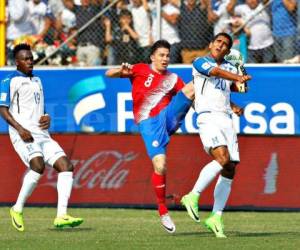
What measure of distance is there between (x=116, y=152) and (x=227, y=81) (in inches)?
186

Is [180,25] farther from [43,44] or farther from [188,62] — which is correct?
[43,44]

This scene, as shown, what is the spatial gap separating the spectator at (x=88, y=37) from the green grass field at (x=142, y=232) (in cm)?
290

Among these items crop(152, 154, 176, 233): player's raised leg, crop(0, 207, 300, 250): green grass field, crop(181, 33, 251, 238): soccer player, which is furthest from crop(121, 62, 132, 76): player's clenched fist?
crop(0, 207, 300, 250): green grass field

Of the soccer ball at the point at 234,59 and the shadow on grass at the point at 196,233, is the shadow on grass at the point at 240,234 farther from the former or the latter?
the soccer ball at the point at 234,59

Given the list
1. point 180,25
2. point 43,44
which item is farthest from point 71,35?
point 180,25

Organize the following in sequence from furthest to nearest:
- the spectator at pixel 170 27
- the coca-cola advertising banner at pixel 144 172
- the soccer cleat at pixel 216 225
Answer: the spectator at pixel 170 27 → the coca-cola advertising banner at pixel 144 172 → the soccer cleat at pixel 216 225

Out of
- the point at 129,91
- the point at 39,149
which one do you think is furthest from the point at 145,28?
the point at 39,149

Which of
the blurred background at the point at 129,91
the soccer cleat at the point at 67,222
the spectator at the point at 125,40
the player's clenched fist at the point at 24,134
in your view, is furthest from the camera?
the spectator at the point at 125,40

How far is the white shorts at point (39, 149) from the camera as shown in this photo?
1243 centimetres

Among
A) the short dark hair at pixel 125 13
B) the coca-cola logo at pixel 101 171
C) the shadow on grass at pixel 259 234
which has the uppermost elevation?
the short dark hair at pixel 125 13

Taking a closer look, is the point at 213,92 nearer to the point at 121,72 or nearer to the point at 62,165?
the point at 121,72

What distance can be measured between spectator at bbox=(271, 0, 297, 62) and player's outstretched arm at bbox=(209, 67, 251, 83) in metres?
5.30

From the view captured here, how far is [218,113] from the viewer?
11695 mm

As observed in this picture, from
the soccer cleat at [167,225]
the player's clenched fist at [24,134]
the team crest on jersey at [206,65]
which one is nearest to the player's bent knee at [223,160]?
the soccer cleat at [167,225]
